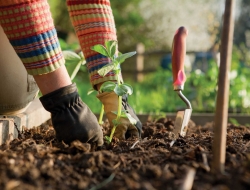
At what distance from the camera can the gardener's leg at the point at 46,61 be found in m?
1.35

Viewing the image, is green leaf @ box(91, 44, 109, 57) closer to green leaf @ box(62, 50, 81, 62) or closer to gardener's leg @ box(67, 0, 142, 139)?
gardener's leg @ box(67, 0, 142, 139)

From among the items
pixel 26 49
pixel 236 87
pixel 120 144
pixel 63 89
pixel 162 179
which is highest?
pixel 26 49

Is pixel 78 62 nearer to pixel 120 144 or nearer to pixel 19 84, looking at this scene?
pixel 19 84

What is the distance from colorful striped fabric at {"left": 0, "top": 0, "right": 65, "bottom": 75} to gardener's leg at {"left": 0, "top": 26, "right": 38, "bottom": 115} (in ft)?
1.44

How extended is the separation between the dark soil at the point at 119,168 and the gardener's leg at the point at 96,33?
0.31 meters

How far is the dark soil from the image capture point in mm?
978

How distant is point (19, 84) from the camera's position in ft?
6.10

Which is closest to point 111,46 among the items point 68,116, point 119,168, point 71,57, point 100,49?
point 100,49

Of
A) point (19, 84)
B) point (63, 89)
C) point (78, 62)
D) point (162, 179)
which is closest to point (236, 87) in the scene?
point (78, 62)

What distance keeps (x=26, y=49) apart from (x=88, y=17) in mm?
467

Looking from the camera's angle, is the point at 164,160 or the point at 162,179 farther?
the point at 164,160

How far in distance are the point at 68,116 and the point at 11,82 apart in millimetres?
555

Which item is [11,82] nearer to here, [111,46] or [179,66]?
[111,46]

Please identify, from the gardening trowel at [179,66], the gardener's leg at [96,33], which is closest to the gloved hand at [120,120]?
the gardener's leg at [96,33]
